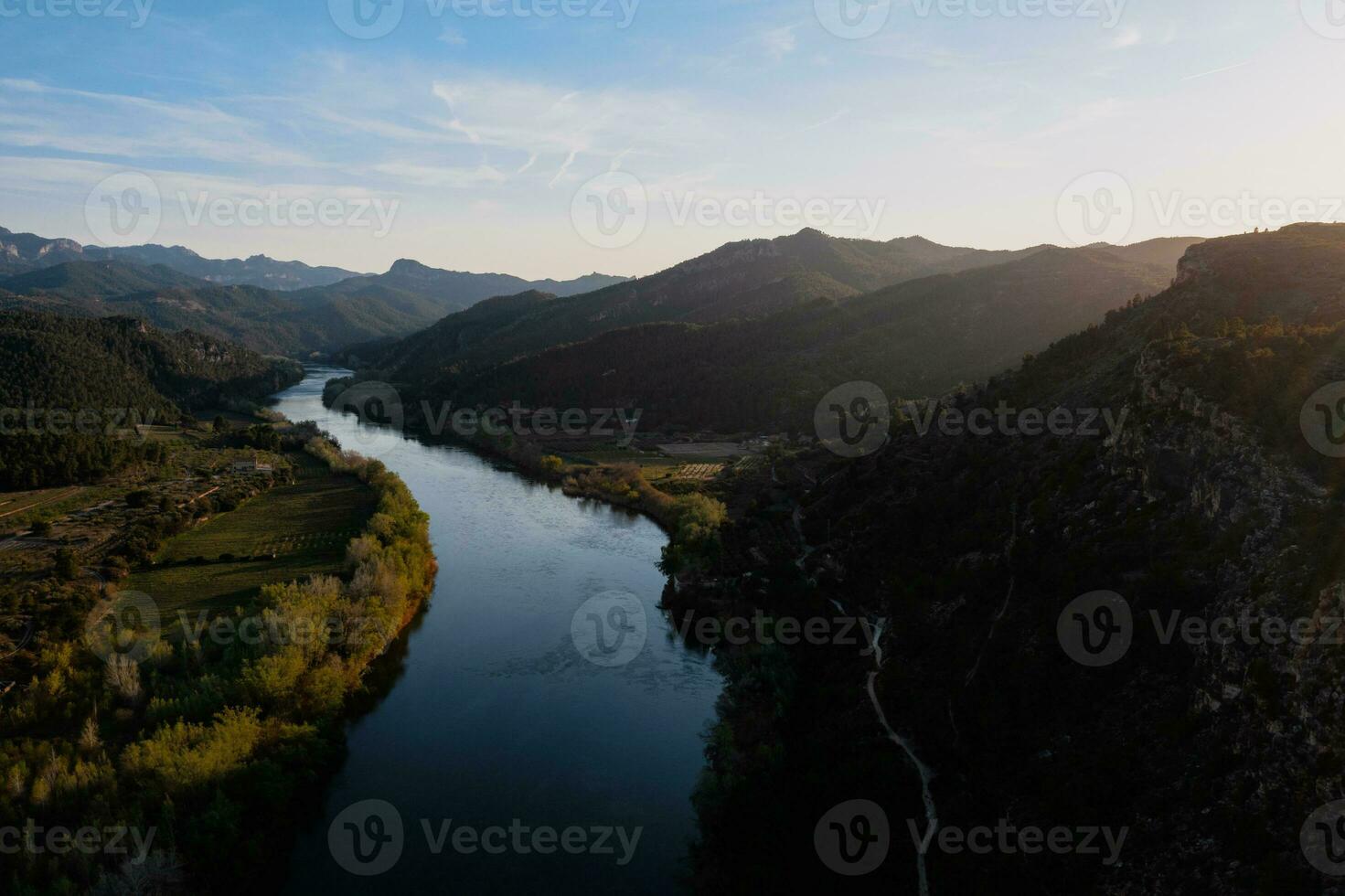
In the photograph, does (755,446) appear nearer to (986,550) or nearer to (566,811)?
(986,550)

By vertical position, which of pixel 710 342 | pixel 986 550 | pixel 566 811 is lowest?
pixel 566 811

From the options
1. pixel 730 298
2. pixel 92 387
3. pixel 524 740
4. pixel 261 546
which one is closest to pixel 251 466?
pixel 261 546

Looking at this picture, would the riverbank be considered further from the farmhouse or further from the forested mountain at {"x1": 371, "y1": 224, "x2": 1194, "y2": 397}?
the forested mountain at {"x1": 371, "y1": 224, "x2": 1194, "y2": 397}

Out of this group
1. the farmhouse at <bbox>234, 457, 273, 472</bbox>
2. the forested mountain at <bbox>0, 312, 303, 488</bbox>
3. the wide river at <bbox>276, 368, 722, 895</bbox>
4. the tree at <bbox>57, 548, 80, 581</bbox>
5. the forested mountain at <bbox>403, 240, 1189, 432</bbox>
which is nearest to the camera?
the wide river at <bbox>276, 368, 722, 895</bbox>

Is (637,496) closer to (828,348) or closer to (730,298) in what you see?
(828,348)

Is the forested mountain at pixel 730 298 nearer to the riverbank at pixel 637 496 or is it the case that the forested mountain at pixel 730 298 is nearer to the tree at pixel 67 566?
the riverbank at pixel 637 496

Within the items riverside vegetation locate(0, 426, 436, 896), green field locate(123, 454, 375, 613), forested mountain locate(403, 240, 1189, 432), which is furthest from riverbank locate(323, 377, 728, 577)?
forested mountain locate(403, 240, 1189, 432)

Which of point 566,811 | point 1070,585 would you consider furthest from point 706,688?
point 1070,585
